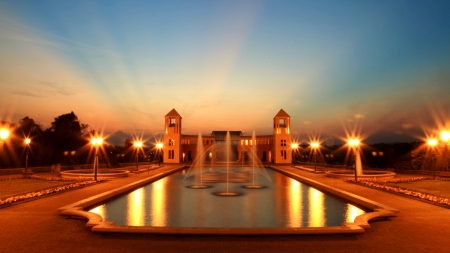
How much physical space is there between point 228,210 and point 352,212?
4.93m

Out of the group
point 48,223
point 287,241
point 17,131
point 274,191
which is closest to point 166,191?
point 274,191

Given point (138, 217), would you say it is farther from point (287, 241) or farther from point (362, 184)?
point (362, 184)

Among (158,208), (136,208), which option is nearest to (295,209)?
(158,208)

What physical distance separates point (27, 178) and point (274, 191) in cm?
1778

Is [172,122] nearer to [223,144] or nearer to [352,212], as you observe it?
[223,144]

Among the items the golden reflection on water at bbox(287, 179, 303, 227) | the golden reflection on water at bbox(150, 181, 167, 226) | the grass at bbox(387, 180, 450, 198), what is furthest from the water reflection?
the grass at bbox(387, 180, 450, 198)

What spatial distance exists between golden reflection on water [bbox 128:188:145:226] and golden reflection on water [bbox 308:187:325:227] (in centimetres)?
590

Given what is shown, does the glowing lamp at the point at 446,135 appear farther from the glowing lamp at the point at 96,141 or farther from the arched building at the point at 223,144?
the arched building at the point at 223,144

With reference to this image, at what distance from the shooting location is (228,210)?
12.2 m

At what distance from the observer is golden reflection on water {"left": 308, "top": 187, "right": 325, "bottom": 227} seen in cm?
1021

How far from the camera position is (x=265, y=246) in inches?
275

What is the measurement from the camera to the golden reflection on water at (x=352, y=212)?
1080cm

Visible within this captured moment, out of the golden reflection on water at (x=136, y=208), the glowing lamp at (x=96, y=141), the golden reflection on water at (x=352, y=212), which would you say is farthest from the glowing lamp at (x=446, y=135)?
the glowing lamp at (x=96, y=141)

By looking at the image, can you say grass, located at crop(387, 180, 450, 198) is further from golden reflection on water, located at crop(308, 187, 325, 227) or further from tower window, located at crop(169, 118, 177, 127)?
tower window, located at crop(169, 118, 177, 127)
